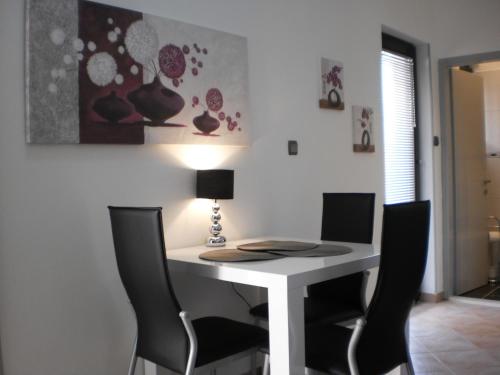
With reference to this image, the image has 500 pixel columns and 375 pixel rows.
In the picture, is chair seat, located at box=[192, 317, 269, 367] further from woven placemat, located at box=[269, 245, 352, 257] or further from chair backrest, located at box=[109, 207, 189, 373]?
woven placemat, located at box=[269, 245, 352, 257]

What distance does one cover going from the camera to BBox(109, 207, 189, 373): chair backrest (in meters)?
1.94

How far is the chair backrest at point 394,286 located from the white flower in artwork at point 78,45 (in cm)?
143

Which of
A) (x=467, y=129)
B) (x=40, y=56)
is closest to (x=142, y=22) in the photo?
(x=40, y=56)

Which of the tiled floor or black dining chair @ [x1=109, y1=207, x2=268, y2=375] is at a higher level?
black dining chair @ [x1=109, y1=207, x2=268, y2=375]

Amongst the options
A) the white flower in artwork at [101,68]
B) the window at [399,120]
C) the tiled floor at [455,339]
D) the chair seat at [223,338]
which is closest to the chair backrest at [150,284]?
the chair seat at [223,338]

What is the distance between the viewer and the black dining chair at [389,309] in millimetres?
1884

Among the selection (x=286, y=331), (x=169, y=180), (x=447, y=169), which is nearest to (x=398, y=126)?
(x=447, y=169)

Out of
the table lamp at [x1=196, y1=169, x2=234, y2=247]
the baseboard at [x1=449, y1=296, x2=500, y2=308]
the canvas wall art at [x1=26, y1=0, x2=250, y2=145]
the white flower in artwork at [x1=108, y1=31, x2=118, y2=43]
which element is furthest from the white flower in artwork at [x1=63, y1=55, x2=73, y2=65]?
the baseboard at [x1=449, y1=296, x2=500, y2=308]

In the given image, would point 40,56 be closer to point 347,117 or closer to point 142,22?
point 142,22

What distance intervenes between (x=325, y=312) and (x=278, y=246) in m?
0.39

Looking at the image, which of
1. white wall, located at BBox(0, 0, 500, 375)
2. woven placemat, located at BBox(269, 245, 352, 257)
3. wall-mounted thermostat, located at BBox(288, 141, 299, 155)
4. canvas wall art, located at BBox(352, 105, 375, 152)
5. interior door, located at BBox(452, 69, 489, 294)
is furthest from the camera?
interior door, located at BBox(452, 69, 489, 294)

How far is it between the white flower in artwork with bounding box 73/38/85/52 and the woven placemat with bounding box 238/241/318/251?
115 centimetres

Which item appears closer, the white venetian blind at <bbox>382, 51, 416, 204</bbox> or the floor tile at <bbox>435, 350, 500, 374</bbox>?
the floor tile at <bbox>435, 350, 500, 374</bbox>

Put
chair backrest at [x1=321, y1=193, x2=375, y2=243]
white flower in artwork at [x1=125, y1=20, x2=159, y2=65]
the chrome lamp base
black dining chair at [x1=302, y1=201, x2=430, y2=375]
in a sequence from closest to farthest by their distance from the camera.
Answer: black dining chair at [x1=302, y1=201, x2=430, y2=375]
white flower in artwork at [x1=125, y1=20, x2=159, y2=65]
the chrome lamp base
chair backrest at [x1=321, y1=193, x2=375, y2=243]
